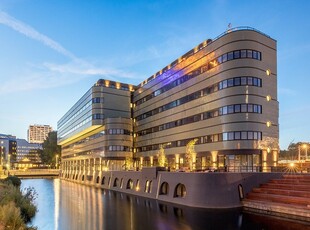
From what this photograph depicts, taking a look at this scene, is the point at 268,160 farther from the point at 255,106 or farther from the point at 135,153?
the point at 135,153

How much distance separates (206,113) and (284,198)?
1099 inches

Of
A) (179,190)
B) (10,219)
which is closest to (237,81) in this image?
(179,190)

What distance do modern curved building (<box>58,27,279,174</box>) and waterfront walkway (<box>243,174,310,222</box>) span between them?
4399 mm

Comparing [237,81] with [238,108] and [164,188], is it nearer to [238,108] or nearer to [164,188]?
[238,108]

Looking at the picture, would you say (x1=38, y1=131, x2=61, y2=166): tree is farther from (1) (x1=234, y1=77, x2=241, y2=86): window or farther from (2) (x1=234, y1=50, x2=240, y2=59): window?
(2) (x1=234, y1=50, x2=240, y2=59): window

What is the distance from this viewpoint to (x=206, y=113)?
59719mm

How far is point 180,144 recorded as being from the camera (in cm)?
6894

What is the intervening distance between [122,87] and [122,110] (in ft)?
28.0

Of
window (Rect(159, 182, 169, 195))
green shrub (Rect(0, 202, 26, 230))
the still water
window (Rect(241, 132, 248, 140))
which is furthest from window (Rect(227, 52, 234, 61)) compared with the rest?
green shrub (Rect(0, 202, 26, 230))

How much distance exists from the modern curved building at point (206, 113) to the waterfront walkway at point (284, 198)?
4.40 meters

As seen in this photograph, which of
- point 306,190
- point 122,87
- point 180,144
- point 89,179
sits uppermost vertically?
point 122,87

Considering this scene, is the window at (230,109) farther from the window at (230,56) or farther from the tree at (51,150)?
the tree at (51,150)

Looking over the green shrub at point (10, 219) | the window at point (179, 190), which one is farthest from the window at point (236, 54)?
the green shrub at point (10, 219)

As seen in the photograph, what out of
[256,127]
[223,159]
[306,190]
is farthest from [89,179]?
[306,190]
